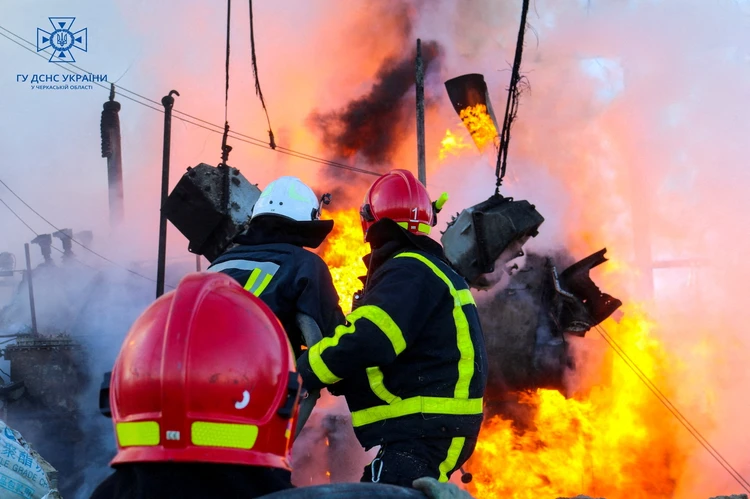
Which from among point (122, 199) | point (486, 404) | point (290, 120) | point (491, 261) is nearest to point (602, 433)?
point (486, 404)

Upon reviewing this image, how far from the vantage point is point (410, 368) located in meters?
2.95

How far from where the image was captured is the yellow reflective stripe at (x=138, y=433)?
1474 mm

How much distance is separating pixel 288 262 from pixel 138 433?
1745mm

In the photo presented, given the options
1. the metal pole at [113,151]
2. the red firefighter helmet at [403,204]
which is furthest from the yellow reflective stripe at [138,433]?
the metal pole at [113,151]

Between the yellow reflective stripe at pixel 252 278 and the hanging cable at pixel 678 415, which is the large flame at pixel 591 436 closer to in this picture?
the hanging cable at pixel 678 415

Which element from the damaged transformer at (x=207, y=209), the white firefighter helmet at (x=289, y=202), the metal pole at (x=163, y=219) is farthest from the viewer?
the metal pole at (x=163, y=219)

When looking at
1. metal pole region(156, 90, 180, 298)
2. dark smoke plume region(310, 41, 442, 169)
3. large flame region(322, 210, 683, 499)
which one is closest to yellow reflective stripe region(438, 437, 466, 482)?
large flame region(322, 210, 683, 499)

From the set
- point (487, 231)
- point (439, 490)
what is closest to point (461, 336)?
point (439, 490)

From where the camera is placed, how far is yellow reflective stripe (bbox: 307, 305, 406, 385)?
2.79 metres

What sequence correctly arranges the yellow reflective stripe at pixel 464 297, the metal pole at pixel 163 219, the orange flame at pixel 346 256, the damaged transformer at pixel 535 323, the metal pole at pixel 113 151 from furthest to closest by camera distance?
the metal pole at pixel 113 151 → the metal pole at pixel 163 219 → the orange flame at pixel 346 256 → the damaged transformer at pixel 535 323 → the yellow reflective stripe at pixel 464 297

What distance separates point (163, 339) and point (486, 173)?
10.2m

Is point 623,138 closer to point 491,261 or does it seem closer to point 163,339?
point 491,261

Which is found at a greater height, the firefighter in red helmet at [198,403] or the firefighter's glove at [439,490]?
the firefighter in red helmet at [198,403]

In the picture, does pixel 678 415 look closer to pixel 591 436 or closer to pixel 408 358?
pixel 591 436
